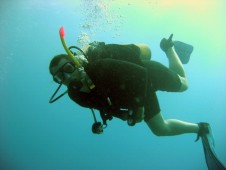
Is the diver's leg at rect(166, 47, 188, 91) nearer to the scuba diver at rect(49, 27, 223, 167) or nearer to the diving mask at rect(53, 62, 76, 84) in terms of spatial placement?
the scuba diver at rect(49, 27, 223, 167)

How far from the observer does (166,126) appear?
425 centimetres

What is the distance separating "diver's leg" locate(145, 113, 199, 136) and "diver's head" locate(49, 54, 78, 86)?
175cm

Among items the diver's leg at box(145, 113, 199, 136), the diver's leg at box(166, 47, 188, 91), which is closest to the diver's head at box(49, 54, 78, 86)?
the diver's leg at box(145, 113, 199, 136)

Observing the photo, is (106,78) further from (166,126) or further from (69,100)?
(69,100)

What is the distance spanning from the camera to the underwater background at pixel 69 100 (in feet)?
67.9

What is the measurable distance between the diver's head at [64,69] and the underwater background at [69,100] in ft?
38.7

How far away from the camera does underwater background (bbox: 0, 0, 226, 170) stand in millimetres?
20688

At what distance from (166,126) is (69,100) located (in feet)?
106

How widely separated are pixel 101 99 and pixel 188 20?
2355 cm

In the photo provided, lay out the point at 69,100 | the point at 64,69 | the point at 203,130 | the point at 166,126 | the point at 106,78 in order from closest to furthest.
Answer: the point at 106,78, the point at 64,69, the point at 166,126, the point at 203,130, the point at 69,100

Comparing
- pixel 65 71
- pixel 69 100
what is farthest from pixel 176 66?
pixel 69 100

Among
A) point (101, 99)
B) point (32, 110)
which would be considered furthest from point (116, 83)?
point (32, 110)

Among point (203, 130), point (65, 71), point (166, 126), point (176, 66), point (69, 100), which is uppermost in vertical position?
point (65, 71)

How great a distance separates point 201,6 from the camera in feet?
68.8
